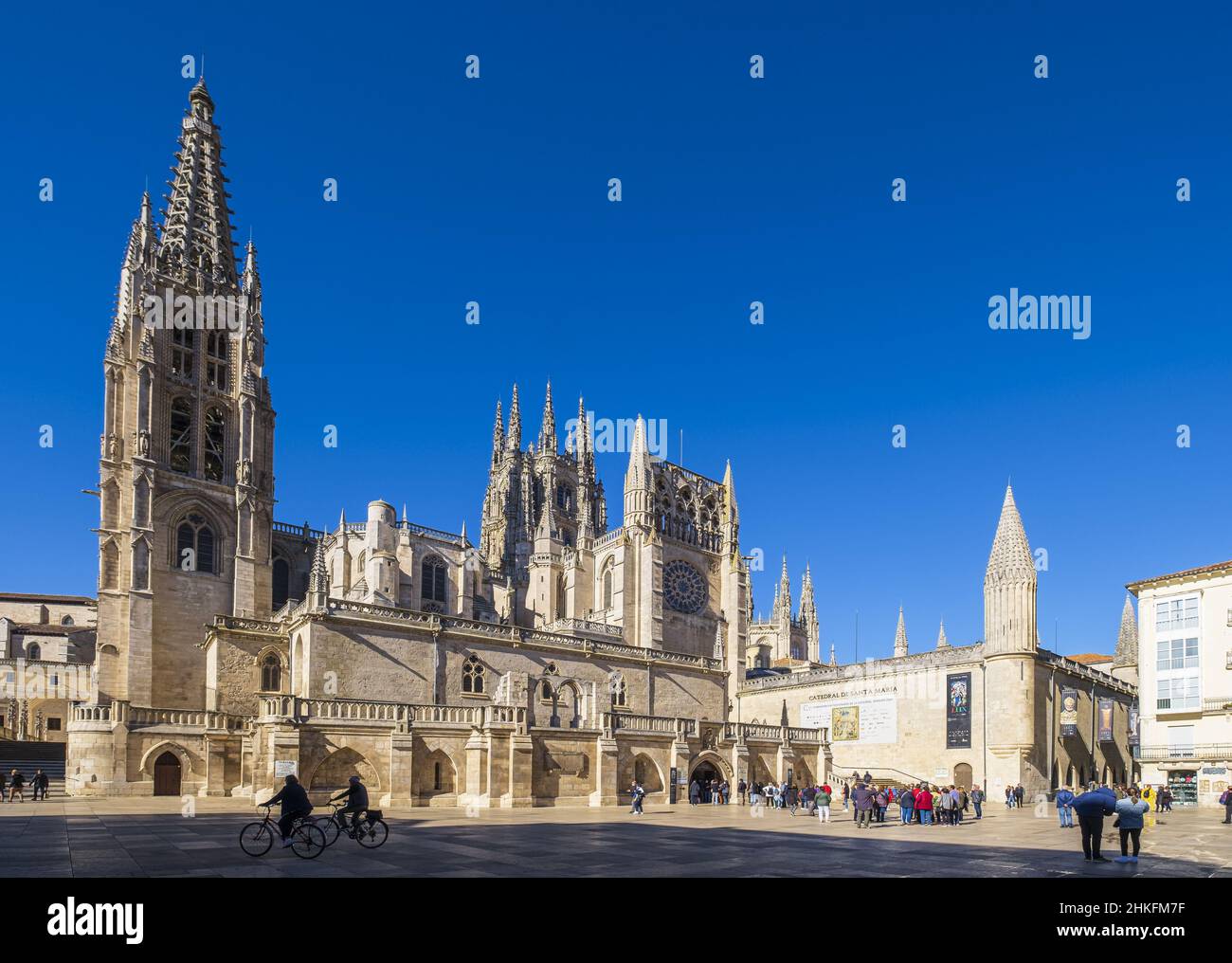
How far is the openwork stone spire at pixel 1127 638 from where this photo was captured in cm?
6181

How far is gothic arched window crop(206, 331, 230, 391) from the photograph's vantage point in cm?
5412

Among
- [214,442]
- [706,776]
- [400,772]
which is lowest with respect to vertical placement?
[706,776]

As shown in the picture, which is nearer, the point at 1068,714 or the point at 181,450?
the point at 1068,714

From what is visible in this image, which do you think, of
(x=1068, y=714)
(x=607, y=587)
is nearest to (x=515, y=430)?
(x=607, y=587)

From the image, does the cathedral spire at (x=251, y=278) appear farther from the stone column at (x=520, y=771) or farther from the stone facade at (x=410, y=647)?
the stone column at (x=520, y=771)

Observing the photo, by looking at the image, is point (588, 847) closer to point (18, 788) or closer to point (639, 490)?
point (18, 788)

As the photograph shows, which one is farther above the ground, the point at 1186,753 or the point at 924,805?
the point at 924,805

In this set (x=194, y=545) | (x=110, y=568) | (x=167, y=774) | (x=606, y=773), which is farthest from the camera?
(x=194, y=545)

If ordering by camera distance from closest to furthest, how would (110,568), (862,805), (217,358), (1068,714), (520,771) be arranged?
(862,805) < (520,771) < (1068,714) < (110,568) < (217,358)

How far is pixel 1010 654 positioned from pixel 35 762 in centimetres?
4427

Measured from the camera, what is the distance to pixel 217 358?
5447 cm

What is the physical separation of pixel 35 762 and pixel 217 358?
77.4 ft
